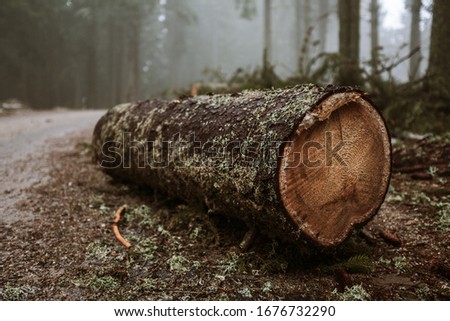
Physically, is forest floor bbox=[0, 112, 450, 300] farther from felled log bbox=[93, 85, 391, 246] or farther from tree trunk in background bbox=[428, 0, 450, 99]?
tree trunk in background bbox=[428, 0, 450, 99]

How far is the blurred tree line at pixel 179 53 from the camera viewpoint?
5.26 m

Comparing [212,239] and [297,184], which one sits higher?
[297,184]

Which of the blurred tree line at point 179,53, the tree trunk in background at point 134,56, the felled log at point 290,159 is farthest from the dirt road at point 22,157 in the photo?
the tree trunk in background at point 134,56

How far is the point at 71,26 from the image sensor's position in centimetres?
2133

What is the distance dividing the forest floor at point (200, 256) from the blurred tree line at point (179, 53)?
273 cm

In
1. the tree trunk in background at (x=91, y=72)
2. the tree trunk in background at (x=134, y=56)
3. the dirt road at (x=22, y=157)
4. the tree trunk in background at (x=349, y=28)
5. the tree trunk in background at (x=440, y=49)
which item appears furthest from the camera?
the tree trunk in background at (x=91, y=72)

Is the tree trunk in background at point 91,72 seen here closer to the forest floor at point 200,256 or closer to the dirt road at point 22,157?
the dirt road at point 22,157

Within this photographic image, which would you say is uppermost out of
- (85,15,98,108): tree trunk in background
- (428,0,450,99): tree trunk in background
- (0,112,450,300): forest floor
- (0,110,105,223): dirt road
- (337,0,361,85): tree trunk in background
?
(85,15,98,108): tree trunk in background

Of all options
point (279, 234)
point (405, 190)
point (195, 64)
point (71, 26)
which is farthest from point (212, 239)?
point (195, 64)

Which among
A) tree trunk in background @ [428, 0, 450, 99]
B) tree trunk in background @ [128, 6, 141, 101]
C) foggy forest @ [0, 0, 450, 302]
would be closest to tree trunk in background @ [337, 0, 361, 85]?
A: tree trunk in background @ [428, 0, 450, 99]

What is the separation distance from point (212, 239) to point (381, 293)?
3.95 feet

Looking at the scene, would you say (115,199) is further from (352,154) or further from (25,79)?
(25,79)

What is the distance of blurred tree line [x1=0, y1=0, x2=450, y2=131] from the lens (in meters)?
5.26

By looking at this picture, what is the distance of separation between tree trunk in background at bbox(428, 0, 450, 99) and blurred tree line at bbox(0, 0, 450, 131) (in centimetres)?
1
